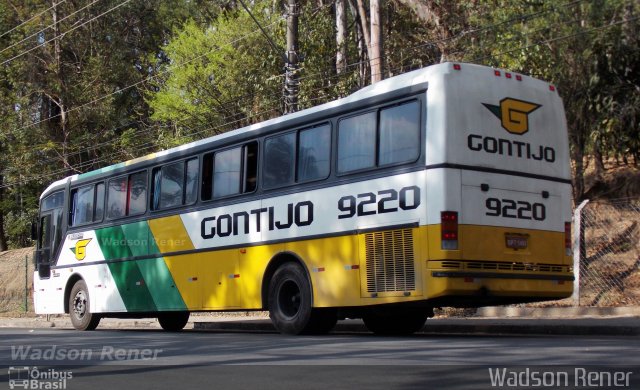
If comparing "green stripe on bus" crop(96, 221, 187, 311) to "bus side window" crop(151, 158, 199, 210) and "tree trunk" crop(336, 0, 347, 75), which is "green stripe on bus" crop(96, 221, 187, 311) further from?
"tree trunk" crop(336, 0, 347, 75)

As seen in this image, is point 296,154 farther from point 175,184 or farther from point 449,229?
point 175,184

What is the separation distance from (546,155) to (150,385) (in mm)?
7528

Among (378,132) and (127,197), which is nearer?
(378,132)

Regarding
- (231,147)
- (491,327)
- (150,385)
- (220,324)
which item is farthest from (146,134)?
(150,385)

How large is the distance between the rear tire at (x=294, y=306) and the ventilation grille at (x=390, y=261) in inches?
53.5

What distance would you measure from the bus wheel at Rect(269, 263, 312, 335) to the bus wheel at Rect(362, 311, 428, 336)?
1143 mm

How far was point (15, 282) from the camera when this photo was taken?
121ft

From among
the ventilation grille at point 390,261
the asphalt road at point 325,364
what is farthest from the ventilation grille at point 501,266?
the asphalt road at point 325,364

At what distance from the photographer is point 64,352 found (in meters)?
11.0

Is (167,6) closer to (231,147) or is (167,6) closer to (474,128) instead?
(231,147)

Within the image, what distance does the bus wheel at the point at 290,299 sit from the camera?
1349 cm

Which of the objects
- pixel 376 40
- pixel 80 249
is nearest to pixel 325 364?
pixel 80 249

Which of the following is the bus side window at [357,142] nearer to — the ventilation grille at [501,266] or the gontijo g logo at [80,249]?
the ventilation grille at [501,266]

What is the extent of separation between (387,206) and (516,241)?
185cm
